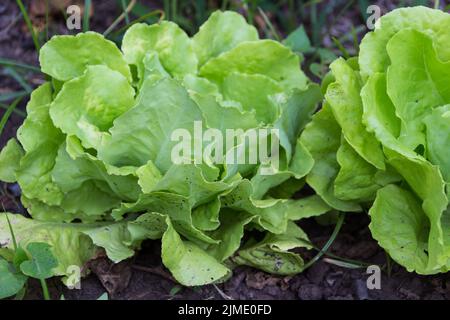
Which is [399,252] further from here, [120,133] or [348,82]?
[120,133]

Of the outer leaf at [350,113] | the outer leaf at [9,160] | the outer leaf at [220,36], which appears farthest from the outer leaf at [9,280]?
the outer leaf at [350,113]

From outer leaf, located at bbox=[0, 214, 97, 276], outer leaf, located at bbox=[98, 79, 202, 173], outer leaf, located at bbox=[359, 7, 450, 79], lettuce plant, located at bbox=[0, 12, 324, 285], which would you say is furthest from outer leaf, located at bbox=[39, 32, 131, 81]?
outer leaf, located at bbox=[359, 7, 450, 79]

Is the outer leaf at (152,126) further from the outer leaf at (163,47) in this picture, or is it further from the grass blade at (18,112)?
the grass blade at (18,112)

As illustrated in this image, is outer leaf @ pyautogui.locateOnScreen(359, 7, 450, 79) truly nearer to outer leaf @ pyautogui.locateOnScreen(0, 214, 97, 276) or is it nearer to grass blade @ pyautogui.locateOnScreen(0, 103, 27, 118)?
outer leaf @ pyautogui.locateOnScreen(0, 214, 97, 276)
